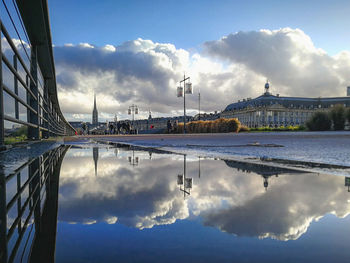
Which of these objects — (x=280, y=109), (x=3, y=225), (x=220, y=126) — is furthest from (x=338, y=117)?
(x=280, y=109)

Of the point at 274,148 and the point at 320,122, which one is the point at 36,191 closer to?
the point at 274,148

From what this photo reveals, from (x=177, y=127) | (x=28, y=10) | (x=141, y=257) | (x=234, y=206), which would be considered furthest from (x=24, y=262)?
(x=177, y=127)

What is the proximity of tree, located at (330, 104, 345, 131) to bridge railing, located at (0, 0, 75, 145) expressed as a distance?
26.8m

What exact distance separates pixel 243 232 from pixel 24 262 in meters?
0.65

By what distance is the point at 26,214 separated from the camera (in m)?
1.04

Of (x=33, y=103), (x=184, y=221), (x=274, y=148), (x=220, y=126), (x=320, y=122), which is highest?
(x=33, y=103)

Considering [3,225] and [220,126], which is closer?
[3,225]

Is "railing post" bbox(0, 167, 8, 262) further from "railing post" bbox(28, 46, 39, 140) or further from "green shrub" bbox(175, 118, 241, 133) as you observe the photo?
"green shrub" bbox(175, 118, 241, 133)

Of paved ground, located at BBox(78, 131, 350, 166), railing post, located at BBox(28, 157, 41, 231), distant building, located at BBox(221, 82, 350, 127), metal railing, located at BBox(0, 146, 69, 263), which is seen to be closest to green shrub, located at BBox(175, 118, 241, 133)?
paved ground, located at BBox(78, 131, 350, 166)

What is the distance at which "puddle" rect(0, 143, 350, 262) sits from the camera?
29.6 inches

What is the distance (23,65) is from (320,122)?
95.8 feet

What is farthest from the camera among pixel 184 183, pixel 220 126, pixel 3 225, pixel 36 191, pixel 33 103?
pixel 220 126

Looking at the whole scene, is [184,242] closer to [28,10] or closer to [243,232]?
[243,232]

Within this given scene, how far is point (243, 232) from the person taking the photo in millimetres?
923
